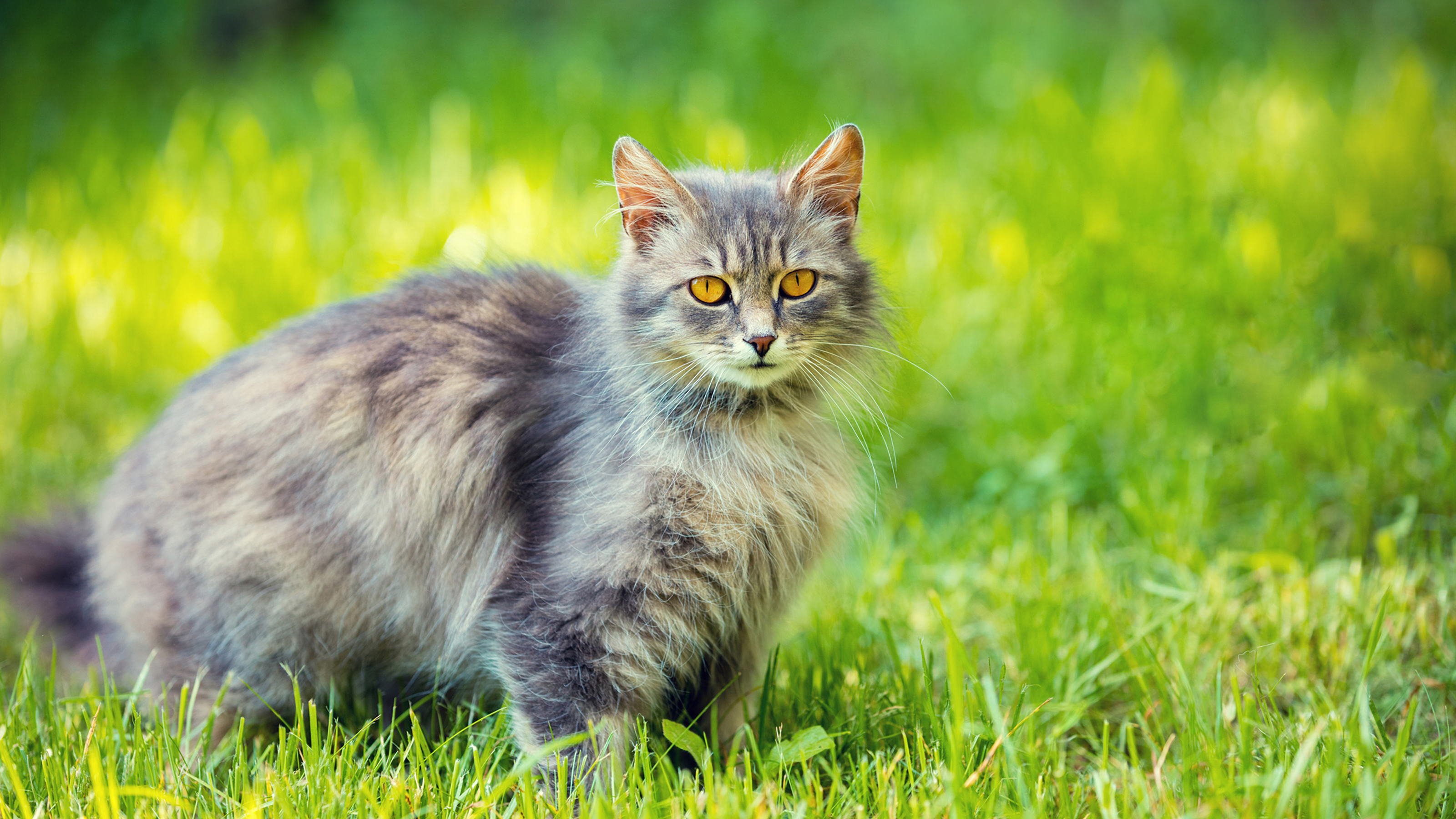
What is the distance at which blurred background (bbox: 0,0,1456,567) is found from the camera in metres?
3.29

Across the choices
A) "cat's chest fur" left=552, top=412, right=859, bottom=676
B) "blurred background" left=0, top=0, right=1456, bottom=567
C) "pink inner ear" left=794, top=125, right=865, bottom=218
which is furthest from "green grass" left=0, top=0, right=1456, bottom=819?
"pink inner ear" left=794, top=125, right=865, bottom=218

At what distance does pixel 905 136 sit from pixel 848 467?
370 cm

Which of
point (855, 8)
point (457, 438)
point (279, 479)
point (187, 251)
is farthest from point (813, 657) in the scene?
point (855, 8)

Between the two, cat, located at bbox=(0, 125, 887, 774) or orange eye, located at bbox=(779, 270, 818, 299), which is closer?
cat, located at bbox=(0, 125, 887, 774)

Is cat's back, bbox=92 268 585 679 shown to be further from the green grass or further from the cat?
the green grass

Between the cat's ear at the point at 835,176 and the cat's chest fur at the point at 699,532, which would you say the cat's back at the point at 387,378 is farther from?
the cat's ear at the point at 835,176

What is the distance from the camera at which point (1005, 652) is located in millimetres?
2650

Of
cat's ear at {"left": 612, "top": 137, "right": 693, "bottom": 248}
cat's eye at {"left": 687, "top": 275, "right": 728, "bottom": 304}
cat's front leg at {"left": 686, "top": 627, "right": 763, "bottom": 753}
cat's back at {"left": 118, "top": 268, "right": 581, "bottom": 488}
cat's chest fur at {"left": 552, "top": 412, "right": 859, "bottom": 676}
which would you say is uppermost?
cat's ear at {"left": 612, "top": 137, "right": 693, "bottom": 248}

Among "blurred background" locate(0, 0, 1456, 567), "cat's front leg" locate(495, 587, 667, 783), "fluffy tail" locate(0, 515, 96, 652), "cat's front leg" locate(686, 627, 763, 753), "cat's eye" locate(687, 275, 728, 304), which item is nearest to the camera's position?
"cat's front leg" locate(495, 587, 667, 783)

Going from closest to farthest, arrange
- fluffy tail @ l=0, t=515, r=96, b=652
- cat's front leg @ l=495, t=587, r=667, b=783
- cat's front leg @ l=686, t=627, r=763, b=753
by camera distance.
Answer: cat's front leg @ l=495, t=587, r=667, b=783, cat's front leg @ l=686, t=627, r=763, b=753, fluffy tail @ l=0, t=515, r=96, b=652

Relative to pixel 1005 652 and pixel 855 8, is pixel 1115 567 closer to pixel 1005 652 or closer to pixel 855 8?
pixel 1005 652

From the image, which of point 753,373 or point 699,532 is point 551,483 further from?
point 753,373

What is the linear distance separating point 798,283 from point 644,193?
1.30 feet

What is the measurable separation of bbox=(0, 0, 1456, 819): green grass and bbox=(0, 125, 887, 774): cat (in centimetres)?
19
